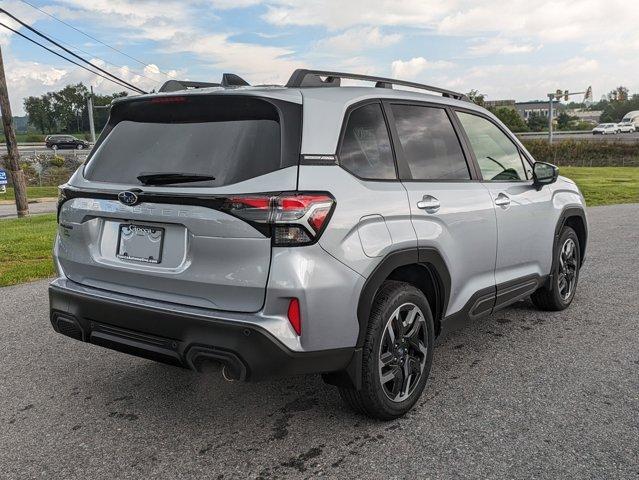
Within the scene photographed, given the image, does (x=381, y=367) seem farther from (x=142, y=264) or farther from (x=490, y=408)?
(x=142, y=264)

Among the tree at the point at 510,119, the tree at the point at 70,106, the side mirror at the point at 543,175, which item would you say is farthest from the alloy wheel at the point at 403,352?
the tree at the point at 70,106

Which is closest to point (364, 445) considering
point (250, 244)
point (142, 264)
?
point (250, 244)

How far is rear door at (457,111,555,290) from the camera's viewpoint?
4.28 m

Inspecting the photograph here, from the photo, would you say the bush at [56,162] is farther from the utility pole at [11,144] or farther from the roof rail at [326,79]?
the roof rail at [326,79]

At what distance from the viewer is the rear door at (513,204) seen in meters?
4.28

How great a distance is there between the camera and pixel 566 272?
5508 millimetres

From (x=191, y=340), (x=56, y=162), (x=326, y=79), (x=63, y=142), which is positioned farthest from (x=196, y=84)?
(x=63, y=142)

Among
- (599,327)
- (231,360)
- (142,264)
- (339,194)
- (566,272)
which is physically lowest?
(599,327)

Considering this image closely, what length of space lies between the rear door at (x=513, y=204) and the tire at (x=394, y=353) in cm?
107

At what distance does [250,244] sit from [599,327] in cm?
354

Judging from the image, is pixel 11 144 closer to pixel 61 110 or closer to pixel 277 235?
pixel 277 235

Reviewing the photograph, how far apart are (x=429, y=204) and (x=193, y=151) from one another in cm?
139

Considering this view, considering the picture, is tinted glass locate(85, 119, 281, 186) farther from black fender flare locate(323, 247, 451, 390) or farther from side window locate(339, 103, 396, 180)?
black fender flare locate(323, 247, 451, 390)

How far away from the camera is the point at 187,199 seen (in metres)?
2.87
